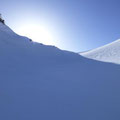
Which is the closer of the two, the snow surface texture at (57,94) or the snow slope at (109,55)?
the snow surface texture at (57,94)

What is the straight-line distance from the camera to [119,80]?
7.72 meters

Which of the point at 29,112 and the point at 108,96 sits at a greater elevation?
the point at 108,96

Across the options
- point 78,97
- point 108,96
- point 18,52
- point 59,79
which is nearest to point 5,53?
point 18,52

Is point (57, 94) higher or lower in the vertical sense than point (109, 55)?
lower

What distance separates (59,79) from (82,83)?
54.0 inches

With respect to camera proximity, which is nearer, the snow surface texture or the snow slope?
the snow surface texture

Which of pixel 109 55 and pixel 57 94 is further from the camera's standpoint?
pixel 109 55

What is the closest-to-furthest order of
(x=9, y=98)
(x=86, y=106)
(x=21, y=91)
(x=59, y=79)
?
(x=86, y=106)
(x=9, y=98)
(x=21, y=91)
(x=59, y=79)

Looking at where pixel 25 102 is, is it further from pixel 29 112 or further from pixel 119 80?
pixel 119 80

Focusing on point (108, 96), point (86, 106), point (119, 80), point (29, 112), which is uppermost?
point (119, 80)

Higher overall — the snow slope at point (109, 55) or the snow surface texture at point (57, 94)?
the snow slope at point (109, 55)

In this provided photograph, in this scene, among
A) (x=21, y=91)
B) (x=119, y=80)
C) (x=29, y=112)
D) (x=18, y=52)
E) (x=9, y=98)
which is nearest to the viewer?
(x=29, y=112)

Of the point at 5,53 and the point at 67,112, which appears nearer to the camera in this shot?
the point at 67,112

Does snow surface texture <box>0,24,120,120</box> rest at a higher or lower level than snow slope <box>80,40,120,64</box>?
lower
